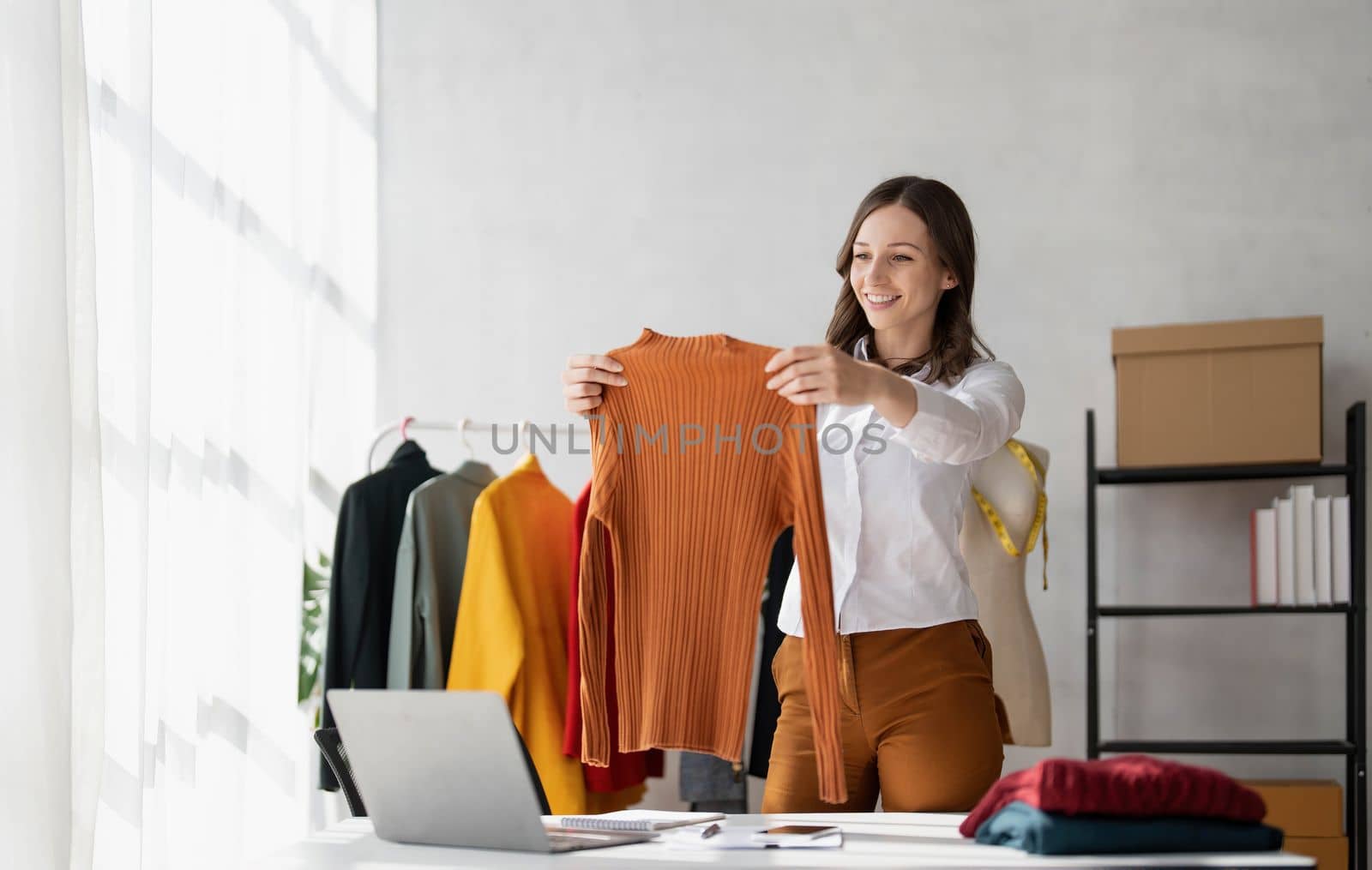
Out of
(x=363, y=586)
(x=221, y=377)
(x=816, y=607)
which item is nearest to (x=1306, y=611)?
(x=816, y=607)

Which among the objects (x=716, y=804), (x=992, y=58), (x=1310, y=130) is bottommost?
(x=716, y=804)

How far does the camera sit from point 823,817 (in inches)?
67.1

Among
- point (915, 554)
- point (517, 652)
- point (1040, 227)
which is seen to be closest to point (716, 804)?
point (517, 652)

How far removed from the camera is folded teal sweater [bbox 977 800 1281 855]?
1329mm

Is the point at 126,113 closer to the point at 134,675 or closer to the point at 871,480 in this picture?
the point at 134,675

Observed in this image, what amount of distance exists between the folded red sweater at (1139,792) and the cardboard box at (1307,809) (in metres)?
1.88

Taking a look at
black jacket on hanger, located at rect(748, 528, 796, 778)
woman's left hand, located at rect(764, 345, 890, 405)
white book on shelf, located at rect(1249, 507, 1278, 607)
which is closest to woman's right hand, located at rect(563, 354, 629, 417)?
woman's left hand, located at rect(764, 345, 890, 405)

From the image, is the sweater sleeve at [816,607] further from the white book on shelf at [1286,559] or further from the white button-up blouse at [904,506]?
the white book on shelf at [1286,559]

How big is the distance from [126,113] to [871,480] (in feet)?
5.91

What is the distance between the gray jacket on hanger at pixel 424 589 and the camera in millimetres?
3092

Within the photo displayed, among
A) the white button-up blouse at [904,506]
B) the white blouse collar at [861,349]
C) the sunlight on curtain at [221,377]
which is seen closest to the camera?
the white button-up blouse at [904,506]

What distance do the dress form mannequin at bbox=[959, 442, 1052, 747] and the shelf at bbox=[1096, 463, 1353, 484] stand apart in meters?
0.31

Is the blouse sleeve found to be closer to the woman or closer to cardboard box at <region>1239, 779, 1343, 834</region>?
the woman

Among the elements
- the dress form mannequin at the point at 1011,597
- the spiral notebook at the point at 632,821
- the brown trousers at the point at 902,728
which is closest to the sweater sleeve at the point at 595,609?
the spiral notebook at the point at 632,821
